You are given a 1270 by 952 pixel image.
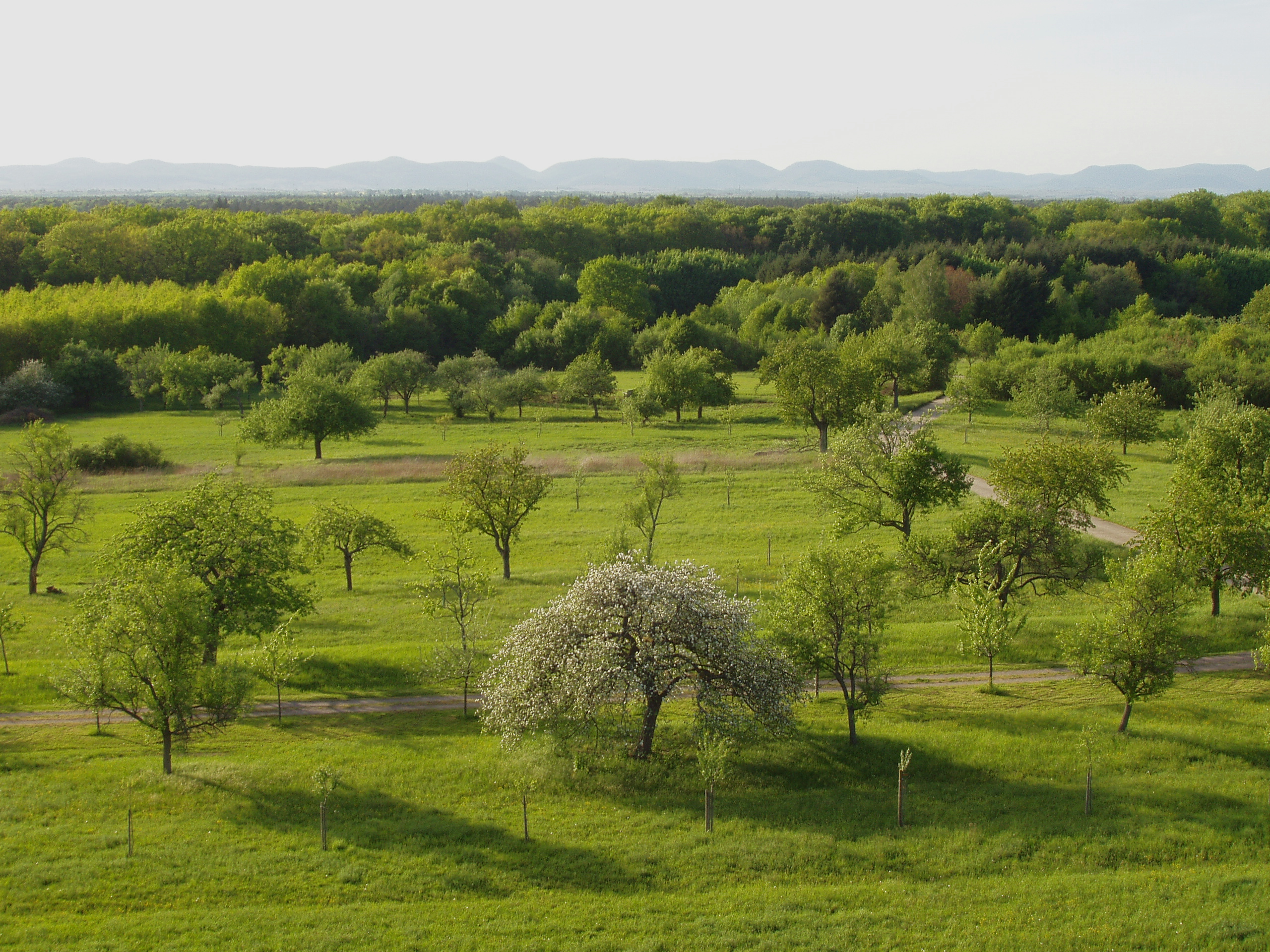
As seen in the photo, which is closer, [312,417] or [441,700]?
[441,700]

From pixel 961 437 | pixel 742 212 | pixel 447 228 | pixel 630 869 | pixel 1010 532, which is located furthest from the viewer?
pixel 742 212

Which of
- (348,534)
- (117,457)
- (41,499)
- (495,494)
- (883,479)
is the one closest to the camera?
(883,479)

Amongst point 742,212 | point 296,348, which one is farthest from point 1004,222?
point 296,348

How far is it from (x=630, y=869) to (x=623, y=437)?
5543 cm

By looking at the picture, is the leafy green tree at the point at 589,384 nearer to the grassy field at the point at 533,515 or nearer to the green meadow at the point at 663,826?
the grassy field at the point at 533,515

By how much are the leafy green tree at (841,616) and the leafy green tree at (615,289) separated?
102923 mm

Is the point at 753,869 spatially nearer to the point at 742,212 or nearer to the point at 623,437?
the point at 623,437

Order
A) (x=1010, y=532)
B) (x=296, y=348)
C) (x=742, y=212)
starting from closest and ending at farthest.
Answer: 1. (x=1010, y=532)
2. (x=296, y=348)
3. (x=742, y=212)

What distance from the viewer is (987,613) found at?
28.6 metres

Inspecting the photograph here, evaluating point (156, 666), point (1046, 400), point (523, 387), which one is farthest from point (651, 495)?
point (523, 387)

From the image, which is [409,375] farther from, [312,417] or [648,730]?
[648,730]

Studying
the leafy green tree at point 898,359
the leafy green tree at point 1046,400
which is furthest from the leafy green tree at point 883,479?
the leafy green tree at point 898,359

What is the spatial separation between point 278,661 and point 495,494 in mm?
14970

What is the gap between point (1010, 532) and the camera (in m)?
34.5
